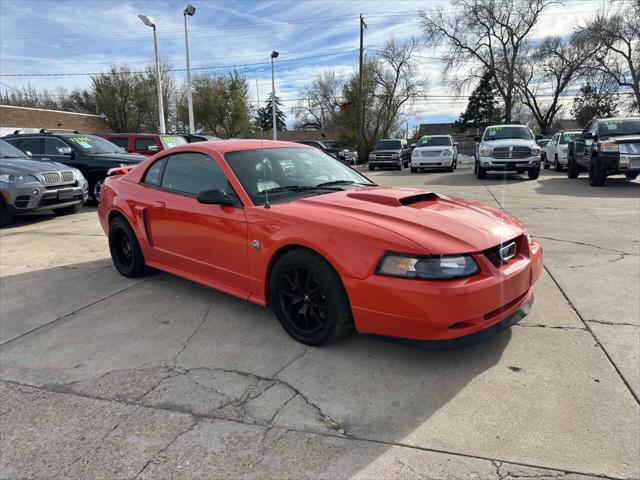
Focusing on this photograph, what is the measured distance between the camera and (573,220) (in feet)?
25.0

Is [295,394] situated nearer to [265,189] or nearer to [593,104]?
[265,189]

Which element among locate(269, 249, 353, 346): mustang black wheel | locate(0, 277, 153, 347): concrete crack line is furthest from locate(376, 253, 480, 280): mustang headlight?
locate(0, 277, 153, 347): concrete crack line

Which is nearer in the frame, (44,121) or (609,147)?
(609,147)

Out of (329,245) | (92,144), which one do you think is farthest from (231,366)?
(92,144)

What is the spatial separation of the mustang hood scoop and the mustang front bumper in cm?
83

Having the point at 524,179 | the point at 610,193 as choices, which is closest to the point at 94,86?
the point at 524,179

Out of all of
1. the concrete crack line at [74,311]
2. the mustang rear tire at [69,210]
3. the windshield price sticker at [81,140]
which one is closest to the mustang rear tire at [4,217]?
the mustang rear tire at [69,210]

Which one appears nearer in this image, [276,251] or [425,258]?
[425,258]

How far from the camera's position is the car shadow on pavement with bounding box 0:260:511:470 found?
2539mm

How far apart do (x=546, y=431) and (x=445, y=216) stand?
1451 millimetres

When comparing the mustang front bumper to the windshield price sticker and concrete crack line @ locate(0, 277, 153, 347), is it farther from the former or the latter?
the windshield price sticker

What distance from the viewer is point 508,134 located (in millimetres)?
15547

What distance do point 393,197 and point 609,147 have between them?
10935 mm

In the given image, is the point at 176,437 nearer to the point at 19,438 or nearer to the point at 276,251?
the point at 19,438
